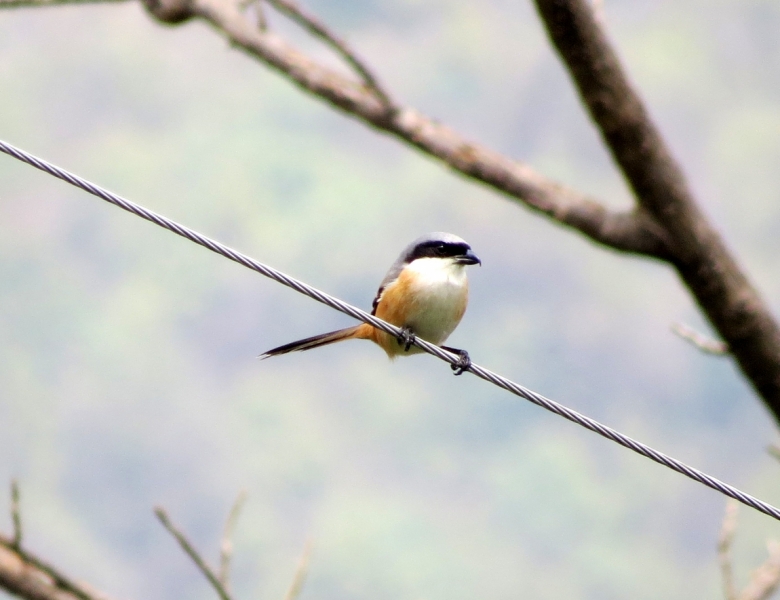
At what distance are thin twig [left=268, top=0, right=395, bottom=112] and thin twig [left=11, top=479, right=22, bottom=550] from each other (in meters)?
2.43

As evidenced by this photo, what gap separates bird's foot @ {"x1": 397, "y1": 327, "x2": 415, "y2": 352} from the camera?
14.0 ft

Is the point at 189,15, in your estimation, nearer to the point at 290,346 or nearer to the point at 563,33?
the point at 290,346

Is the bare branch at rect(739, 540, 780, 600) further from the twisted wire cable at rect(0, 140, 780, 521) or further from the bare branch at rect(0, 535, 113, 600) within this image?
the bare branch at rect(0, 535, 113, 600)

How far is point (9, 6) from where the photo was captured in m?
4.63

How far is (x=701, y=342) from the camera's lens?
432 cm

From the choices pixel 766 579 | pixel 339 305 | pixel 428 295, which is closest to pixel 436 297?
pixel 428 295

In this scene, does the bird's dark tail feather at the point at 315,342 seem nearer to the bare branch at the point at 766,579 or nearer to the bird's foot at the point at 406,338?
the bird's foot at the point at 406,338

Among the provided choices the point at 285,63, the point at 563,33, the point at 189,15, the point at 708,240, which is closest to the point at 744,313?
the point at 708,240

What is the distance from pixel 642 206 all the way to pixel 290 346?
1972 millimetres

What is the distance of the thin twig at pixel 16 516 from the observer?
4.15 meters

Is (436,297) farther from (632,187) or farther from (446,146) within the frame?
(632,187)

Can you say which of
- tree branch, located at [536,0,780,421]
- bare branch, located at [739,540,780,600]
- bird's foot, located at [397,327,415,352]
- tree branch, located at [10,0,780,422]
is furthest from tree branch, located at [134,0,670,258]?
bare branch, located at [739,540,780,600]

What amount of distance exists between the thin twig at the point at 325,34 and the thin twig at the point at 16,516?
7.97 feet

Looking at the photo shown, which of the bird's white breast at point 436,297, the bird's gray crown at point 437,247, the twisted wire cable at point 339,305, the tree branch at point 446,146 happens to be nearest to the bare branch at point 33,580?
the bird's white breast at point 436,297
